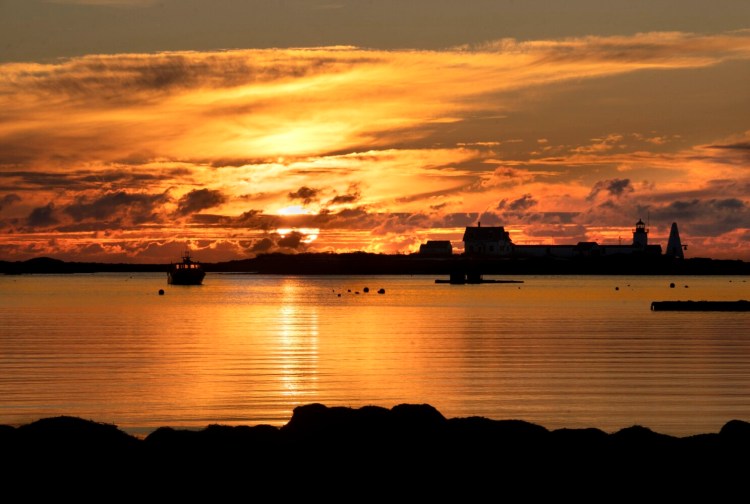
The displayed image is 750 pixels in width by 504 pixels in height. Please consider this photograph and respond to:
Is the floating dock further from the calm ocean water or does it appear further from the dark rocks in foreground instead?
the dark rocks in foreground

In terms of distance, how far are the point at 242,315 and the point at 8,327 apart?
2740 centimetres

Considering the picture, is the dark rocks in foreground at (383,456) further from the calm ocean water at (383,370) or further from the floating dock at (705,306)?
the floating dock at (705,306)

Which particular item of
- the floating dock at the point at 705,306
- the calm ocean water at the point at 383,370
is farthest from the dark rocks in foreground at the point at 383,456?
the floating dock at the point at 705,306

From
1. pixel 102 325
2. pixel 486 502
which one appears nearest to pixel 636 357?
pixel 486 502

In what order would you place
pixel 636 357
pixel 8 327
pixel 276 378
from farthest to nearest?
pixel 8 327 < pixel 636 357 < pixel 276 378

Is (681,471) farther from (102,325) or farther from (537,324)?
(102,325)

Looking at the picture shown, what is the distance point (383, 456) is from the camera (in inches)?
732

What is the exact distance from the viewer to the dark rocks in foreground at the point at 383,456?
17891 mm

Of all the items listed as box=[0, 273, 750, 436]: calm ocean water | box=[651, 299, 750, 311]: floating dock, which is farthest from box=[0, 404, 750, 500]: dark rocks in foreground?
box=[651, 299, 750, 311]: floating dock

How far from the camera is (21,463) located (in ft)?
57.9

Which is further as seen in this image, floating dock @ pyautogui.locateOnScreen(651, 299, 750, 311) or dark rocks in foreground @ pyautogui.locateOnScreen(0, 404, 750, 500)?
floating dock @ pyautogui.locateOnScreen(651, 299, 750, 311)

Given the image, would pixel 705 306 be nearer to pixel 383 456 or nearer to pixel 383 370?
pixel 383 370

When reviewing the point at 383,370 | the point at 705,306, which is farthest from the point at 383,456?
the point at 705,306

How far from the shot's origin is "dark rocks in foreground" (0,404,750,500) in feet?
58.7
